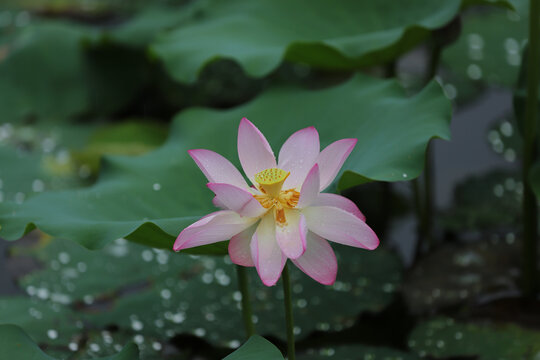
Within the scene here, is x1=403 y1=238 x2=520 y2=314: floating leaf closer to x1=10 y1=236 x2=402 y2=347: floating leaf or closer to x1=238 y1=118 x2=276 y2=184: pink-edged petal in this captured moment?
x1=10 y1=236 x2=402 y2=347: floating leaf

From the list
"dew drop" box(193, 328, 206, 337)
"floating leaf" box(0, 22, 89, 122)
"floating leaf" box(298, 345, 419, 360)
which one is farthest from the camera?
"floating leaf" box(0, 22, 89, 122)

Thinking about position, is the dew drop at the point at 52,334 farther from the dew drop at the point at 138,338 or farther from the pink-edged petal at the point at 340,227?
the pink-edged petal at the point at 340,227

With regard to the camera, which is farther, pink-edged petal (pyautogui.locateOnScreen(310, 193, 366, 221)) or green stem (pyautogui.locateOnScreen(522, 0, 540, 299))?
green stem (pyautogui.locateOnScreen(522, 0, 540, 299))

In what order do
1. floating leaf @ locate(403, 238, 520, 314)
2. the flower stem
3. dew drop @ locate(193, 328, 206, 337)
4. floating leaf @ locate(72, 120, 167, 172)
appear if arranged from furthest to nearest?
floating leaf @ locate(72, 120, 167, 172) < floating leaf @ locate(403, 238, 520, 314) < dew drop @ locate(193, 328, 206, 337) < the flower stem

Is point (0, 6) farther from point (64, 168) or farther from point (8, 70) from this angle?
point (64, 168)

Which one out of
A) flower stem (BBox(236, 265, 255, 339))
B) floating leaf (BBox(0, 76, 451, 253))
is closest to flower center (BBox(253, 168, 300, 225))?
floating leaf (BBox(0, 76, 451, 253))

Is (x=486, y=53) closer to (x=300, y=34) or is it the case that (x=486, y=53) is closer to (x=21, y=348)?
(x=300, y=34)

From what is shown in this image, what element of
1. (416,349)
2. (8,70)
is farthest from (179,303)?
(8,70)
